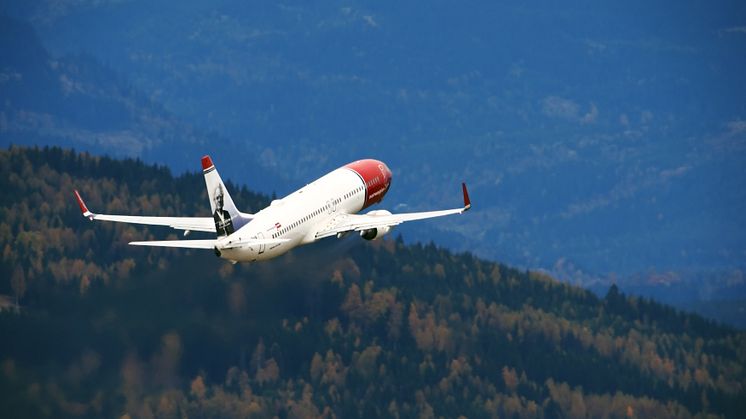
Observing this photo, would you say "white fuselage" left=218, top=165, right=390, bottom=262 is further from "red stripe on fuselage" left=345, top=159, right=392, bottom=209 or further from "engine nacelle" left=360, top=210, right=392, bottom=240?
"engine nacelle" left=360, top=210, right=392, bottom=240

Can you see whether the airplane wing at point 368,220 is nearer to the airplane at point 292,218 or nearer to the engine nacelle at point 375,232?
the airplane at point 292,218

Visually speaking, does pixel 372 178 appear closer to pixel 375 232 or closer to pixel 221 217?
pixel 375 232

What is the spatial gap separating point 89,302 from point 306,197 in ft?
173

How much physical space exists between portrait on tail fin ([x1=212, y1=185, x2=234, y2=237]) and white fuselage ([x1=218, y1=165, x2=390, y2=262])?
579 millimetres

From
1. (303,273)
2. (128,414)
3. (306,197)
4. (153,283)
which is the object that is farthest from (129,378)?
(306,197)

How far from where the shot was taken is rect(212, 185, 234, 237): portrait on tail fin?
12406cm

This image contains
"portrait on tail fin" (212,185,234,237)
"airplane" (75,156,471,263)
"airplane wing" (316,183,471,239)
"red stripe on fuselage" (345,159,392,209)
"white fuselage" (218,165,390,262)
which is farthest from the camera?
"red stripe on fuselage" (345,159,392,209)

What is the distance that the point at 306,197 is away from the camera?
13375cm

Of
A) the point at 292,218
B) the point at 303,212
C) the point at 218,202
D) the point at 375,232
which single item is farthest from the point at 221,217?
the point at 375,232

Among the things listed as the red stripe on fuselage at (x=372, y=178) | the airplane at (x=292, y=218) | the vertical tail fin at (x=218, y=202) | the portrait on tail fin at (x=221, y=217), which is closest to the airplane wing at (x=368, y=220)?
the airplane at (x=292, y=218)

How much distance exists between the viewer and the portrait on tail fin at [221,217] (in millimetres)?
124062

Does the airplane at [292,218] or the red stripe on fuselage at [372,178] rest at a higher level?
the red stripe on fuselage at [372,178]

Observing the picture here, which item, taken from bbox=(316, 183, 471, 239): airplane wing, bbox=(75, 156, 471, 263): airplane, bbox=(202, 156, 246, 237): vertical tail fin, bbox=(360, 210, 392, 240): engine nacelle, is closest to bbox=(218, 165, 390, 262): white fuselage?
bbox=(75, 156, 471, 263): airplane

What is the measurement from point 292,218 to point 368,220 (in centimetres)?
773
